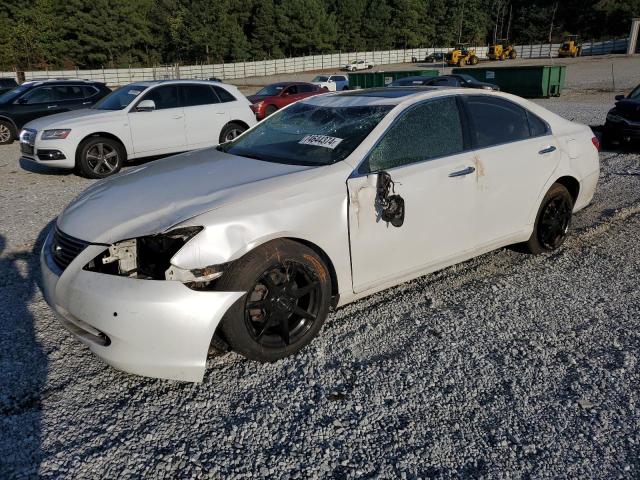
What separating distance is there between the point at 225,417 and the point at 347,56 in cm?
7256

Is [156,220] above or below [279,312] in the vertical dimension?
above

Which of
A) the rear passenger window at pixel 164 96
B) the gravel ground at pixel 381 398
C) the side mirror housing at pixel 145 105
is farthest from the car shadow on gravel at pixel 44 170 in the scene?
the gravel ground at pixel 381 398

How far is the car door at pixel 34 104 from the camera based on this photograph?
12.8m

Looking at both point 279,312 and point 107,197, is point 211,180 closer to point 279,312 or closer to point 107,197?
point 107,197

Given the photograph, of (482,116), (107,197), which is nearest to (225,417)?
(107,197)

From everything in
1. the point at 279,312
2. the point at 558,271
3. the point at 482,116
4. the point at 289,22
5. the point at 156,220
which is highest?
the point at 289,22

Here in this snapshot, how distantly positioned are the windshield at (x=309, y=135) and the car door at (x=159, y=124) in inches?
207

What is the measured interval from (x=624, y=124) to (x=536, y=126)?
249 inches

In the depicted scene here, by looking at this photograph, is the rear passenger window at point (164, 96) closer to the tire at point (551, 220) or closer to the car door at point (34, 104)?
the car door at point (34, 104)

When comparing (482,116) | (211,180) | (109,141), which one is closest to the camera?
(211,180)

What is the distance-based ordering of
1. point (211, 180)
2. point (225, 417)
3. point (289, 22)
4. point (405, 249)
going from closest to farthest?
1. point (225, 417)
2. point (211, 180)
3. point (405, 249)
4. point (289, 22)

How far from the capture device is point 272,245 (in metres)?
2.86

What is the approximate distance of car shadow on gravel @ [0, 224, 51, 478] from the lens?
7.68 ft

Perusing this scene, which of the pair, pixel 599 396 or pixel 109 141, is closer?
pixel 599 396
